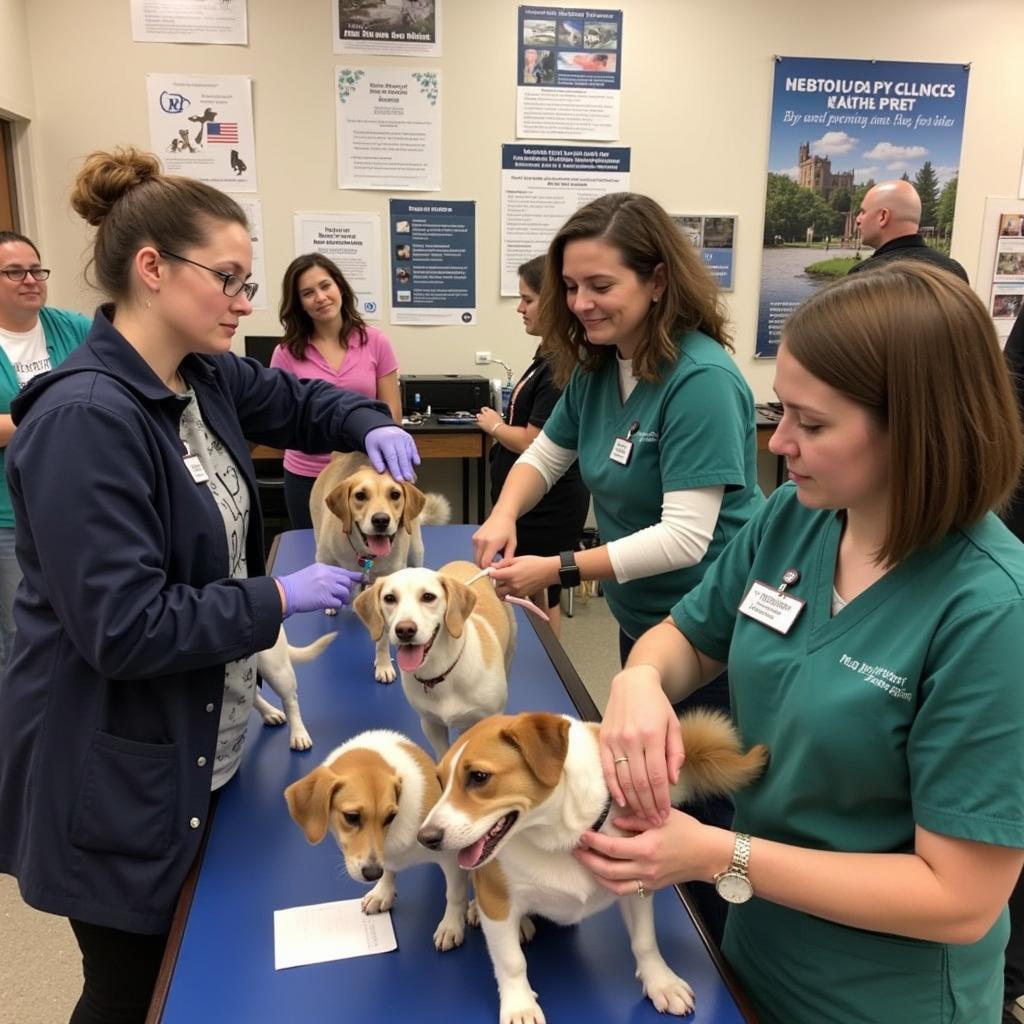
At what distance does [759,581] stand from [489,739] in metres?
0.43

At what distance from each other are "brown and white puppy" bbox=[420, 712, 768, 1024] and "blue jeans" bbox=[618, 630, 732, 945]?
0.23 m

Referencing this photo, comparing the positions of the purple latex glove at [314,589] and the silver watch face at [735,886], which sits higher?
the purple latex glove at [314,589]

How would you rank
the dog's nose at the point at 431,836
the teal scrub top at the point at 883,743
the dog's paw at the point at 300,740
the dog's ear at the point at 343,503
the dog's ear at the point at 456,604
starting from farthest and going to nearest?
1. the dog's ear at the point at 343,503
2. the dog's paw at the point at 300,740
3. the dog's ear at the point at 456,604
4. the dog's nose at the point at 431,836
5. the teal scrub top at the point at 883,743

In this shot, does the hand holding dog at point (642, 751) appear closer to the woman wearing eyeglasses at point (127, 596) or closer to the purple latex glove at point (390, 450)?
the woman wearing eyeglasses at point (127, 596)

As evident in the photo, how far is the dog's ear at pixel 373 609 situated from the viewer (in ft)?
5.05

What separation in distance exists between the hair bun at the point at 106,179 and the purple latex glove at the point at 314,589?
2.16 ft

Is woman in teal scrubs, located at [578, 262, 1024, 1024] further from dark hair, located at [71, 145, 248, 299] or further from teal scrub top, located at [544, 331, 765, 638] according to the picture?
dark hair, located at [71, 145, 248, 299]

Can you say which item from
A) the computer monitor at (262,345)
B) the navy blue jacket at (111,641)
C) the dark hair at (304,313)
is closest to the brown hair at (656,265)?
the navy blue jacket at (111,641)

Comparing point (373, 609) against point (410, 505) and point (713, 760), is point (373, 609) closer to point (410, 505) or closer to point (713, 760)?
point (410, 505)

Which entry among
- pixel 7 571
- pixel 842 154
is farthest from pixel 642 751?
pixel 842 154

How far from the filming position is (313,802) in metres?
1.07

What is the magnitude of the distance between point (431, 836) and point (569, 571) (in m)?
0.79

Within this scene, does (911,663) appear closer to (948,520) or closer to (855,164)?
(948,520)

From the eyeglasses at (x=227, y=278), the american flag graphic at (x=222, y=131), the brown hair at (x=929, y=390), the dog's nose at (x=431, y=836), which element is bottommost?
the dog's nose at (x=431, y=836)
